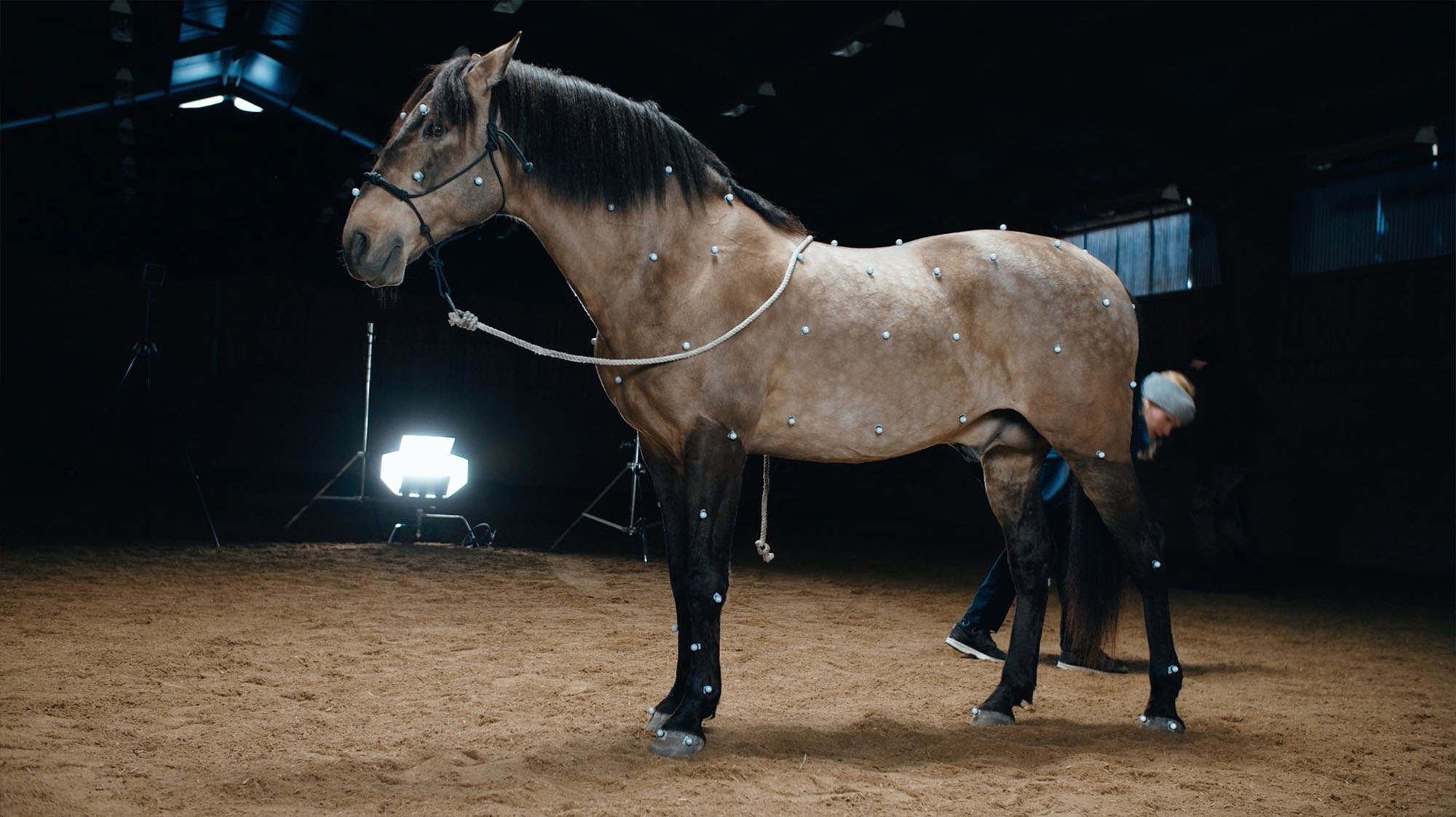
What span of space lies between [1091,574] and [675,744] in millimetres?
1689

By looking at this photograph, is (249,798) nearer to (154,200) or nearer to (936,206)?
(936,206)

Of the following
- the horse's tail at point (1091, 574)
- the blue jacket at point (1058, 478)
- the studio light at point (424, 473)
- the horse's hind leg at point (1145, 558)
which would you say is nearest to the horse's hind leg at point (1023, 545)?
the horse's hind leg at point (1145, 558)

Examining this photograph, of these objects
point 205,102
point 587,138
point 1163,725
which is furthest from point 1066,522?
point 205,102

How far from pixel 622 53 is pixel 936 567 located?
20.8ft

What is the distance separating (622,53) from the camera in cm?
1016

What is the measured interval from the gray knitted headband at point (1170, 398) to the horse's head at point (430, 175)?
2624 mm

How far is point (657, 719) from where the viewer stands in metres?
2.65

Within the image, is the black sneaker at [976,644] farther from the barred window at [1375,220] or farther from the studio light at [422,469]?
the barred window at [1375,220]

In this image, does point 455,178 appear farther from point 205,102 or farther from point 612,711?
point 205,102

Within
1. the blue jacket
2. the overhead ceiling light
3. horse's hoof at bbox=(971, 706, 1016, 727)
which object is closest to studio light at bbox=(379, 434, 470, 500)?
the blue jacket

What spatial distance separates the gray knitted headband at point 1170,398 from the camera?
144 inches

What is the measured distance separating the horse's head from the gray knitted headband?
2.62 metres

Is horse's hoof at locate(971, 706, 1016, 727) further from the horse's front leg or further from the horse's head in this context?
the horse's head

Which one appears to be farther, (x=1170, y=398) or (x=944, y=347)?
(x=1170, y=398)
